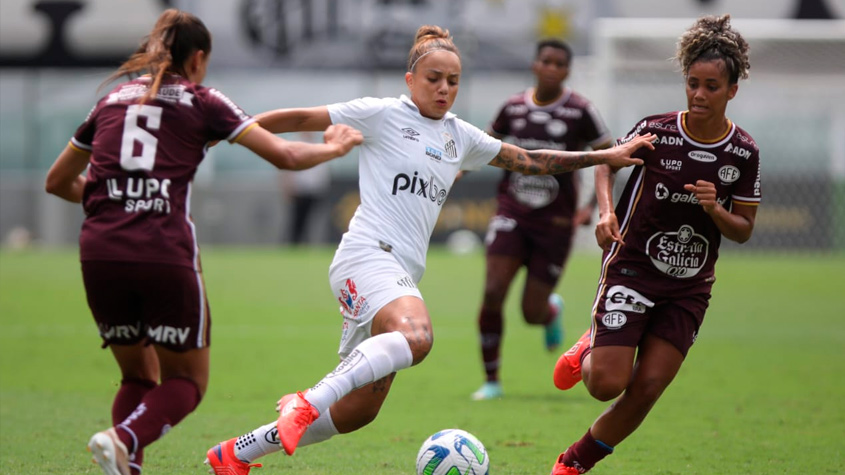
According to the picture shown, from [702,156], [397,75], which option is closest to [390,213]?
[702,156]

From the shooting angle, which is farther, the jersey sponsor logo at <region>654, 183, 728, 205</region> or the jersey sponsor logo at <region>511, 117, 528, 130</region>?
the jersey sponsor logo at <region>511, 117, 528, 130</region>

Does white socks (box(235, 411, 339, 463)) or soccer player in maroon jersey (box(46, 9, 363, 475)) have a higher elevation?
soccer player in maroon jersey (box(46, 9, 363, 475))

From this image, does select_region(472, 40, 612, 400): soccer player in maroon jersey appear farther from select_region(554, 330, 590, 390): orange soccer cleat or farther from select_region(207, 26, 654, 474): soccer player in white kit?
select_region(207, 26, 654, 474): soccer player in white kit

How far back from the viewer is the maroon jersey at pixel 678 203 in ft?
18.8

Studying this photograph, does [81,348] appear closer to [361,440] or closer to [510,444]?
[361,440]

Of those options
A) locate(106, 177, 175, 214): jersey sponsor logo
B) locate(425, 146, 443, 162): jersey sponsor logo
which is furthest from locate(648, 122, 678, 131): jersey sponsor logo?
locate(106, 177, 175, 214): jersey sponsor logo

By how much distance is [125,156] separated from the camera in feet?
15.9

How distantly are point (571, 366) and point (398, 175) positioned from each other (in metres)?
1.50

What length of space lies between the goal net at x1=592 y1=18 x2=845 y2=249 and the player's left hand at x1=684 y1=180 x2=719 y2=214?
17122 mm

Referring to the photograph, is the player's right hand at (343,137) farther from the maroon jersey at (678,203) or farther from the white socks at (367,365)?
the maroon jersey at (678,203)

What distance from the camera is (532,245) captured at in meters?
9.49

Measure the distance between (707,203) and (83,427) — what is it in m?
4.36

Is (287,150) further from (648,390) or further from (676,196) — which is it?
(648,390)

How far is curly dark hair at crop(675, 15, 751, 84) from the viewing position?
5.68 m
